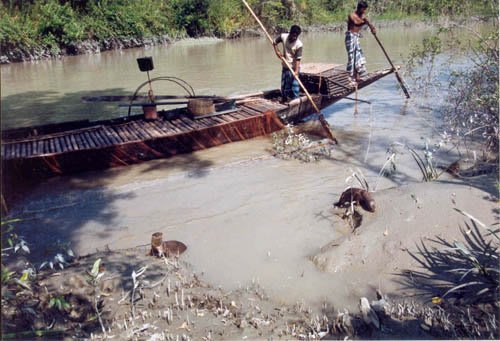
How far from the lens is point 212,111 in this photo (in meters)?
7.47

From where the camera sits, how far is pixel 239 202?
5.63m

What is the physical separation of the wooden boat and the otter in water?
2.73 m

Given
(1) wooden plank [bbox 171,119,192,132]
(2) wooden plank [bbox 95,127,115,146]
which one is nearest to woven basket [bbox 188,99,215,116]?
(1) wooden plank [bbox 171,119,192,132]

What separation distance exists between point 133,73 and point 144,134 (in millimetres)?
8446

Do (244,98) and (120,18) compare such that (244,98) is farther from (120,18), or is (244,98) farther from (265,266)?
(120,18)

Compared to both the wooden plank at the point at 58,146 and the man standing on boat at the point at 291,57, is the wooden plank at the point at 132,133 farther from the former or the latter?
the man standing on boat at the point at 291,57

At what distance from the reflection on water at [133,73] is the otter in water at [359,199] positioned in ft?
20.5

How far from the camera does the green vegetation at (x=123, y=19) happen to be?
1702cm

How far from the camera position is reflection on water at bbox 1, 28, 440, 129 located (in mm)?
10492

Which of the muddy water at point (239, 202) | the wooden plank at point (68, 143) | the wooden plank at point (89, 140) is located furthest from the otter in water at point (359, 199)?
the wooden plank at point (68, 143)

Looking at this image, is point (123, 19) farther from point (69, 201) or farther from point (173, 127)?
point (69, 201)

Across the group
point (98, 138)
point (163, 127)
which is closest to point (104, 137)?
point (98, 138)

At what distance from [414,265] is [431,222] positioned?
1.64ft

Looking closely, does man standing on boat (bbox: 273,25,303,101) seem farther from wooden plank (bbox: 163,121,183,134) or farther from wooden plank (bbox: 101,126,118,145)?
wooden plank (bbox: 101,126,118,145)
